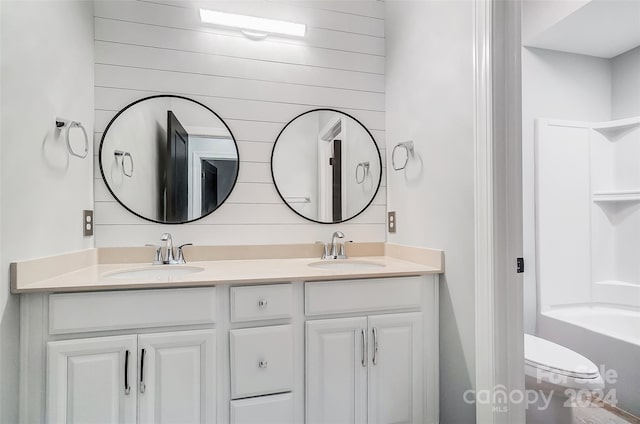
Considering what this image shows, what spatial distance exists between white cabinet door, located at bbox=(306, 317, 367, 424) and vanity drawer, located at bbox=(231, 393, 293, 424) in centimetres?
9

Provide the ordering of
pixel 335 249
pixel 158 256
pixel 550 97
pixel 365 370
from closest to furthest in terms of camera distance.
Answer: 1. pixel 365 370
2. pixel 158 256
3. pixel 335 249
4. pixel 550 97

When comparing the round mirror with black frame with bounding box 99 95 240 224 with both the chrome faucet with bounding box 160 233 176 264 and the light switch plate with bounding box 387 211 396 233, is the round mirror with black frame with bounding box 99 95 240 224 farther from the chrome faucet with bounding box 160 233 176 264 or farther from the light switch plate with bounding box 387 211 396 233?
the light switch plate with bounding box 387 211 396 233

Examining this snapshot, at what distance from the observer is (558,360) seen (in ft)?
5.34

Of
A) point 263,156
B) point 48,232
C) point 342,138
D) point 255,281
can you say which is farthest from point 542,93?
point 48,232

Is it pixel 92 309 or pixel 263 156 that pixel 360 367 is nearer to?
pixel 92 309

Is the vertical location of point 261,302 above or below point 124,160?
below

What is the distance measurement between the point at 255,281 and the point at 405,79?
4.54 ft

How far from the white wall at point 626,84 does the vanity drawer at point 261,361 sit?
282cm

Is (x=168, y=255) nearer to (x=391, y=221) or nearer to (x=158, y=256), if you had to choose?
(x=158, y=256)

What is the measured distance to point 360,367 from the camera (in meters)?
1.45

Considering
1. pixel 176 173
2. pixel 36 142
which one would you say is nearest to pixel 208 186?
pixel 176 173

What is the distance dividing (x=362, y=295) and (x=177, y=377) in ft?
2.63

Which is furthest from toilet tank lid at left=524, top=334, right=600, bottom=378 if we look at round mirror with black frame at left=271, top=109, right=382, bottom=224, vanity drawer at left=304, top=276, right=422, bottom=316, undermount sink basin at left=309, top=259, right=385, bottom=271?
round mirror with black frame at left=271, top=109, right=382, bottom=224

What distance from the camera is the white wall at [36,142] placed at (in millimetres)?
1127
